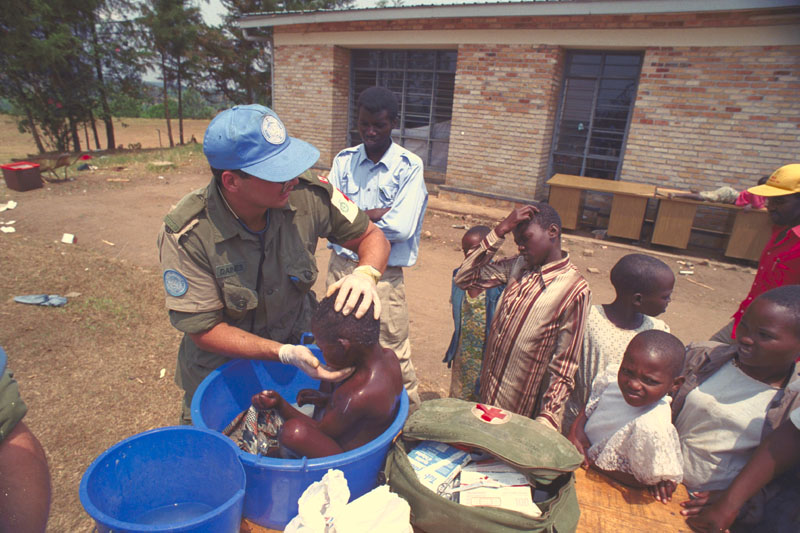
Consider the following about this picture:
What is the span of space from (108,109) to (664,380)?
752 inches

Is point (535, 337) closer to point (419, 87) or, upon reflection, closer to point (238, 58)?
point (419, 87)

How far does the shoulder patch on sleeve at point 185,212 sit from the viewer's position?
5.50 feet

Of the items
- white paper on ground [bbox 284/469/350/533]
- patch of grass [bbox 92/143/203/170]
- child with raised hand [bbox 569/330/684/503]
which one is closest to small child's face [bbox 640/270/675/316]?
child with raised hand [bbox 569/330/684/503]

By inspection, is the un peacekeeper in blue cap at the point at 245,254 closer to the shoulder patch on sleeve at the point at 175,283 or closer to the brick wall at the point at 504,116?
the shoulder patch on sleeve at the point at 175,283

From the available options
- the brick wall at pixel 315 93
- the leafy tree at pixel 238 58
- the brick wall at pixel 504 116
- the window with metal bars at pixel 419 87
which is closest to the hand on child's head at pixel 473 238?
the brick wall at pixel 504 116

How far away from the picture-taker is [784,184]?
8.75ft

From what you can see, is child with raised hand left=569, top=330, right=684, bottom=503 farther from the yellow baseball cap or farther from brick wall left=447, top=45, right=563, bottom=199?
brick wall left=447, top=45, right=563, bottom=199

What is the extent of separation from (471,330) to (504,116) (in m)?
7.42

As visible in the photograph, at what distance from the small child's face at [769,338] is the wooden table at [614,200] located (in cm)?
667

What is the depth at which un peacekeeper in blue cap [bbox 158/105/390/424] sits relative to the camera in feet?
5.43

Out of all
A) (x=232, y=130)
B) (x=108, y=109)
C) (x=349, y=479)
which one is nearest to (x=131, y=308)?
(x=232, y=130)

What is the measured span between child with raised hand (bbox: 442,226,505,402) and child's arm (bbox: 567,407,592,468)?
0.82 metres

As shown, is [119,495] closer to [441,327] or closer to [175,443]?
[175,443]

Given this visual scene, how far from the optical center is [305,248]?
2051mm
